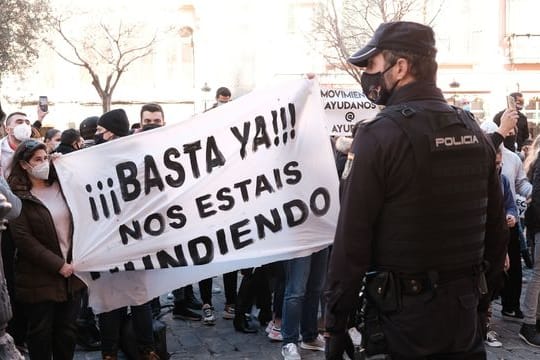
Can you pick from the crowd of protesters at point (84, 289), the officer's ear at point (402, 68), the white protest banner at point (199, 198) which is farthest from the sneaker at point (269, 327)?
the officer's ear at point (402, 68)

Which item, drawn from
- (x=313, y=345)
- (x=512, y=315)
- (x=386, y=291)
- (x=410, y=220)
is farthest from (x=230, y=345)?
(x=410, y=220)

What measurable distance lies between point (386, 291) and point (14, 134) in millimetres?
5103

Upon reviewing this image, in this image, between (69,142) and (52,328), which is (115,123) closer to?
(69,142)

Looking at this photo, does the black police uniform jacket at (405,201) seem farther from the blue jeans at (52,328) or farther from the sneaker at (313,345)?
the sneaker at (313,345)

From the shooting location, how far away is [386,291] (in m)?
2.70

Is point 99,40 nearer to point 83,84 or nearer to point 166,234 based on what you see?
point 83,84

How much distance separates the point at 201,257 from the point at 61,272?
0.96 meters

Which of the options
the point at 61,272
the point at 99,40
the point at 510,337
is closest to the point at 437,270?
the point at 61,272

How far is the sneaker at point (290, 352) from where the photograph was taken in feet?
17.1

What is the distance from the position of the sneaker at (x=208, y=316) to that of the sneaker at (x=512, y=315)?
9.40 feet

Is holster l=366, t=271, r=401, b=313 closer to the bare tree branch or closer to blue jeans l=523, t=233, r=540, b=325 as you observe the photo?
blue jeans l=523, t=233, r=540, b=325

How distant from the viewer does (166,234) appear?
4.75 m

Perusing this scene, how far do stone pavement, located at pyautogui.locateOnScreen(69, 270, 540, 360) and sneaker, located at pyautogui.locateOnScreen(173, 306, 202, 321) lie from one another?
73mm

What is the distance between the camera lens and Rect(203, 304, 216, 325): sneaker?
21.1 ft
